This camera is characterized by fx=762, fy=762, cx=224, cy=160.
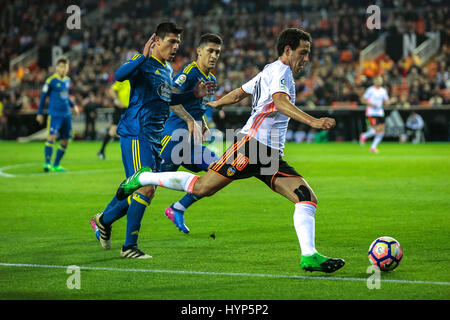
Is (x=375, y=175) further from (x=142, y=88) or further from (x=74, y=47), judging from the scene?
(x=74, y=47)

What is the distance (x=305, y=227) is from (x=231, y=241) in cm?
198

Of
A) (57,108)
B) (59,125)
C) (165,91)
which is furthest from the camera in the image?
(59,125)

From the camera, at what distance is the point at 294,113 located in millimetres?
6473

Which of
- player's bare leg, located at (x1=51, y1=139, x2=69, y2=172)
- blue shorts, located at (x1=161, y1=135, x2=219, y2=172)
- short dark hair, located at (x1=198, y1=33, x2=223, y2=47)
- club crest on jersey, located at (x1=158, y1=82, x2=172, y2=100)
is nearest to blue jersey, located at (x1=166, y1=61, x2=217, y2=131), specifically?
blue shorts, located at (x1=161, y1=135, x2=219, y2=172)

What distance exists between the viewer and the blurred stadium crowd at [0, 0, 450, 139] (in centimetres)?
3228

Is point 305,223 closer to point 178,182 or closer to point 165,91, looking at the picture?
point 178,182

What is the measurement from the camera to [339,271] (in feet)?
22.1

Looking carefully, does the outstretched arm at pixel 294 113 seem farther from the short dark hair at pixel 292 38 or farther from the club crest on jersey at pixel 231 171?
the club crest on jersey at pixel 231 171

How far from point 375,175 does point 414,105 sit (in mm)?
14788

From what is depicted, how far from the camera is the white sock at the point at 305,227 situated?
6637 mm

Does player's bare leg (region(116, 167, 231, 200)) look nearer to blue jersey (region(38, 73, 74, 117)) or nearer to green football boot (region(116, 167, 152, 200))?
green football boot (region(116, 167, 152, 200))
